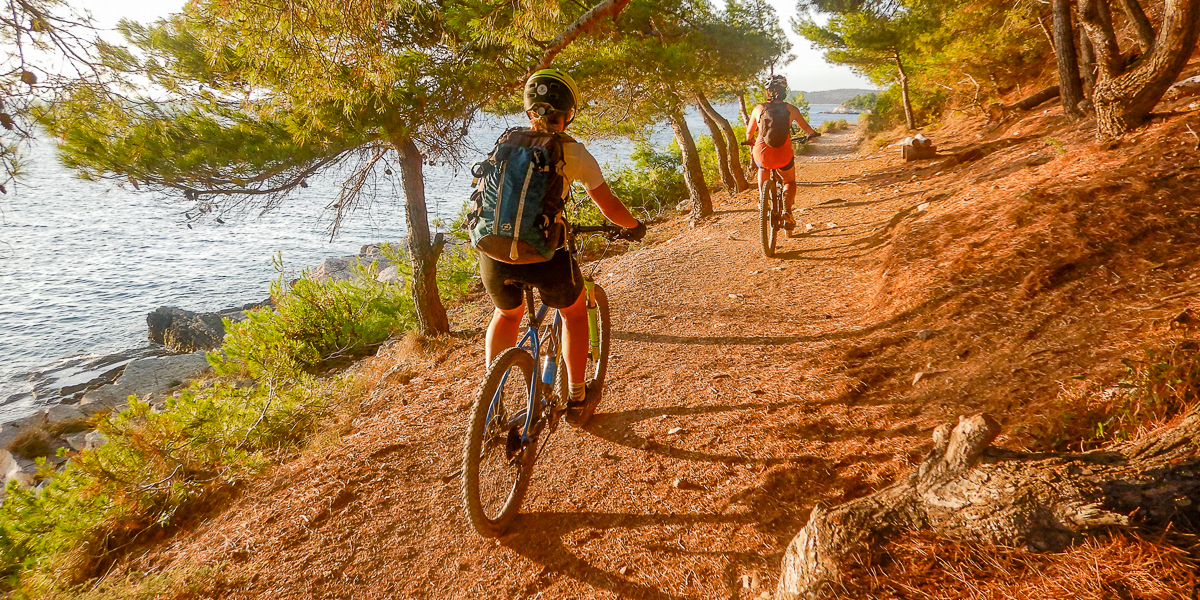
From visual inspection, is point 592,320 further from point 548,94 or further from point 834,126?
point 834,126

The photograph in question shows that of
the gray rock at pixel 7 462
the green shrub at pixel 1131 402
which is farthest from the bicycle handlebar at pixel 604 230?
the gray rock at pixel 7 462

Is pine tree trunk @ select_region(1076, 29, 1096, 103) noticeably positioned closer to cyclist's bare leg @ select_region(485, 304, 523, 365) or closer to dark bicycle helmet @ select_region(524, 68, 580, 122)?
dark bicycle helmet @ select_region(524, 68, 580, 122)

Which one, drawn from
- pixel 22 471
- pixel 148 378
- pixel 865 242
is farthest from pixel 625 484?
pixel 148 378

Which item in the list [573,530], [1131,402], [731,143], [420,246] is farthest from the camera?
[731,143]

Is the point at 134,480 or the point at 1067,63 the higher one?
the point at 1067,63

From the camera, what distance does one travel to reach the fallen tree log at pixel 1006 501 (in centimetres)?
135

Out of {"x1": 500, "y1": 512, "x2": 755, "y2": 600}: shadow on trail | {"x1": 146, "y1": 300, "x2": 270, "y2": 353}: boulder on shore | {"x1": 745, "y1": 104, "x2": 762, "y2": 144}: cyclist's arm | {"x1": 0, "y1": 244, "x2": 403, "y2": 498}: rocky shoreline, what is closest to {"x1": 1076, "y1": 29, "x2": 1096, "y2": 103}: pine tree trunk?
{"x1": 745, "y1": 104, "x2": 762, "y2": 144}: cyclist's arm

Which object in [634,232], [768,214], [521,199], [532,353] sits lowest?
[532,353]

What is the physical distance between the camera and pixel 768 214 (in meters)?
6.19

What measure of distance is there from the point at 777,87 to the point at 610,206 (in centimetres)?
427

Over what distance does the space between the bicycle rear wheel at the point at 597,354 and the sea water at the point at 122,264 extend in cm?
334

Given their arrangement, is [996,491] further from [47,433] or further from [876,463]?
[47,433]

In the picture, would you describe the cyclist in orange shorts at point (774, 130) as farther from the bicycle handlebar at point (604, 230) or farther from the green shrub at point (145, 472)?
the green shrub at point (145, 472)

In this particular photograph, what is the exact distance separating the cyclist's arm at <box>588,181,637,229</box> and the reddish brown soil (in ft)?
4.58
